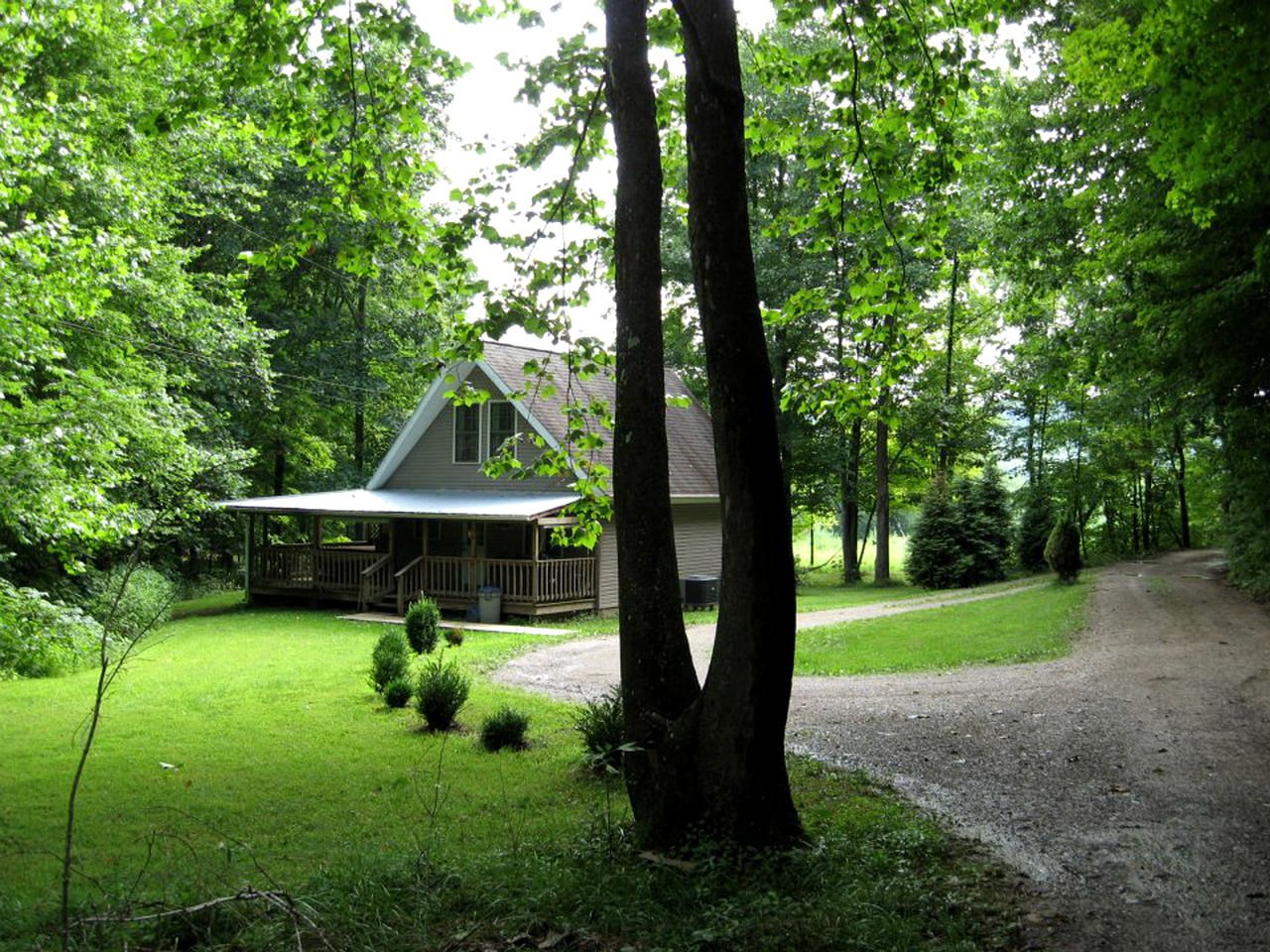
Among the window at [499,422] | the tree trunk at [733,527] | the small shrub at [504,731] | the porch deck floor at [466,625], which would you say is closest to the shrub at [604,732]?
the small shrub at [504,731]

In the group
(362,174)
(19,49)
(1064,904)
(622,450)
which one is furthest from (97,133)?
(1064,904)

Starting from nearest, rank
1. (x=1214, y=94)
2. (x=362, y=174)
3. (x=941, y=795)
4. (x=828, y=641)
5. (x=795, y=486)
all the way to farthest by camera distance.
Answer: (x=1214, y=94) → (x=941, y=795) → (x=362, y=174) → (x=828, y=641) → (x=795, y=486)

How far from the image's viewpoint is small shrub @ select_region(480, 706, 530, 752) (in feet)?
32.6

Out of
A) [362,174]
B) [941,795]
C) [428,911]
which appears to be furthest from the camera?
[362,174]

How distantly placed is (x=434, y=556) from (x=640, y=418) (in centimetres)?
1773

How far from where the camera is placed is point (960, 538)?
29.2 metres

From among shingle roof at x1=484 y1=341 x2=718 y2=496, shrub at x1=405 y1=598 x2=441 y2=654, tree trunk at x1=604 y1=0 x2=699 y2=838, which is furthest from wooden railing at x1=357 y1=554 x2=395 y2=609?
tree trunk at x1=604 y1=0 x2=699 y2=838

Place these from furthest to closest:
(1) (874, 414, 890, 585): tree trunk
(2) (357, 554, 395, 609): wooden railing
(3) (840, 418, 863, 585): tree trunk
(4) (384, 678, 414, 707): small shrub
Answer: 1. (3) (840, 418, 863, 585): tree trunk
2. (1) (874, 414, 890, 585): tree trunk
3. (2) (357, 554, 395, 609): wooden railing
4. (4) (384, 678, 414, 707): small shrub

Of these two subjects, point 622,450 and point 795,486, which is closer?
point 622,450

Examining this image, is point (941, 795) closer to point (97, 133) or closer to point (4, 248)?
point (4, 248)

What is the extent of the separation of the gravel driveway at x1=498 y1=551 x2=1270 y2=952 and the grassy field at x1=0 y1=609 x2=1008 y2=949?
533mm

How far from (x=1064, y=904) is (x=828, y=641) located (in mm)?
11718

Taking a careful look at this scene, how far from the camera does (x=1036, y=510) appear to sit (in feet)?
100

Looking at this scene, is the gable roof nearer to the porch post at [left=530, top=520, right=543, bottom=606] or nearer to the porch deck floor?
the porch post at [left=530, top=520, right=543, bottom=606]
